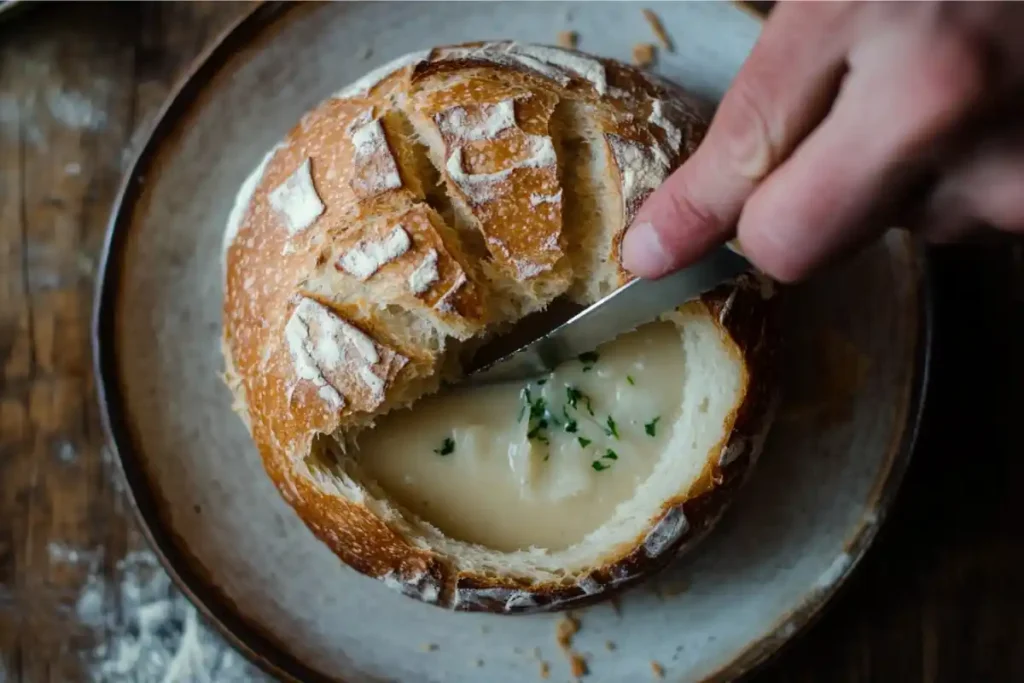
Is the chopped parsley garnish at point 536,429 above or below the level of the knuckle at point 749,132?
below

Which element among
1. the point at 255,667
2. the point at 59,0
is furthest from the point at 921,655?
the point at 59,0

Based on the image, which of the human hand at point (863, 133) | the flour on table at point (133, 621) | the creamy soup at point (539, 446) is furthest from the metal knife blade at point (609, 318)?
the flour on table at point (133, 621)

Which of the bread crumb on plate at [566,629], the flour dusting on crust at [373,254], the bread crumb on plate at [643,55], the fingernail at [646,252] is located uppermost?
the bread crumb on plate at [643,55]

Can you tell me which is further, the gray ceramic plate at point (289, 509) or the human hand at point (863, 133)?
the gray ceramic plate at point (289, 509)

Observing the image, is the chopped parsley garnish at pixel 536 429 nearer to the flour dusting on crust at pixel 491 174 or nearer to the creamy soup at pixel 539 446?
the creamy soup at pixel 539 446

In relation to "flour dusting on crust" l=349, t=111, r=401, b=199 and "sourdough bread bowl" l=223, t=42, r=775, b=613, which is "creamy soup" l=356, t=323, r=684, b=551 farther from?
"flour dusting on crust" l=349, t=111, r=401, b=199

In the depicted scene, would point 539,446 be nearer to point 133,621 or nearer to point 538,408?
point 538,408

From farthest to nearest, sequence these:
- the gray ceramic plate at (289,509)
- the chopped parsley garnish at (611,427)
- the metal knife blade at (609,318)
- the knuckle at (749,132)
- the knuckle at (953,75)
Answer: the gray ceramic plate at (289,509) → the chopped parsley garnish at (611,427) → the metal knife blade at (609,318) → the knuckle at (749,132) → the knuckle at (953,75)
